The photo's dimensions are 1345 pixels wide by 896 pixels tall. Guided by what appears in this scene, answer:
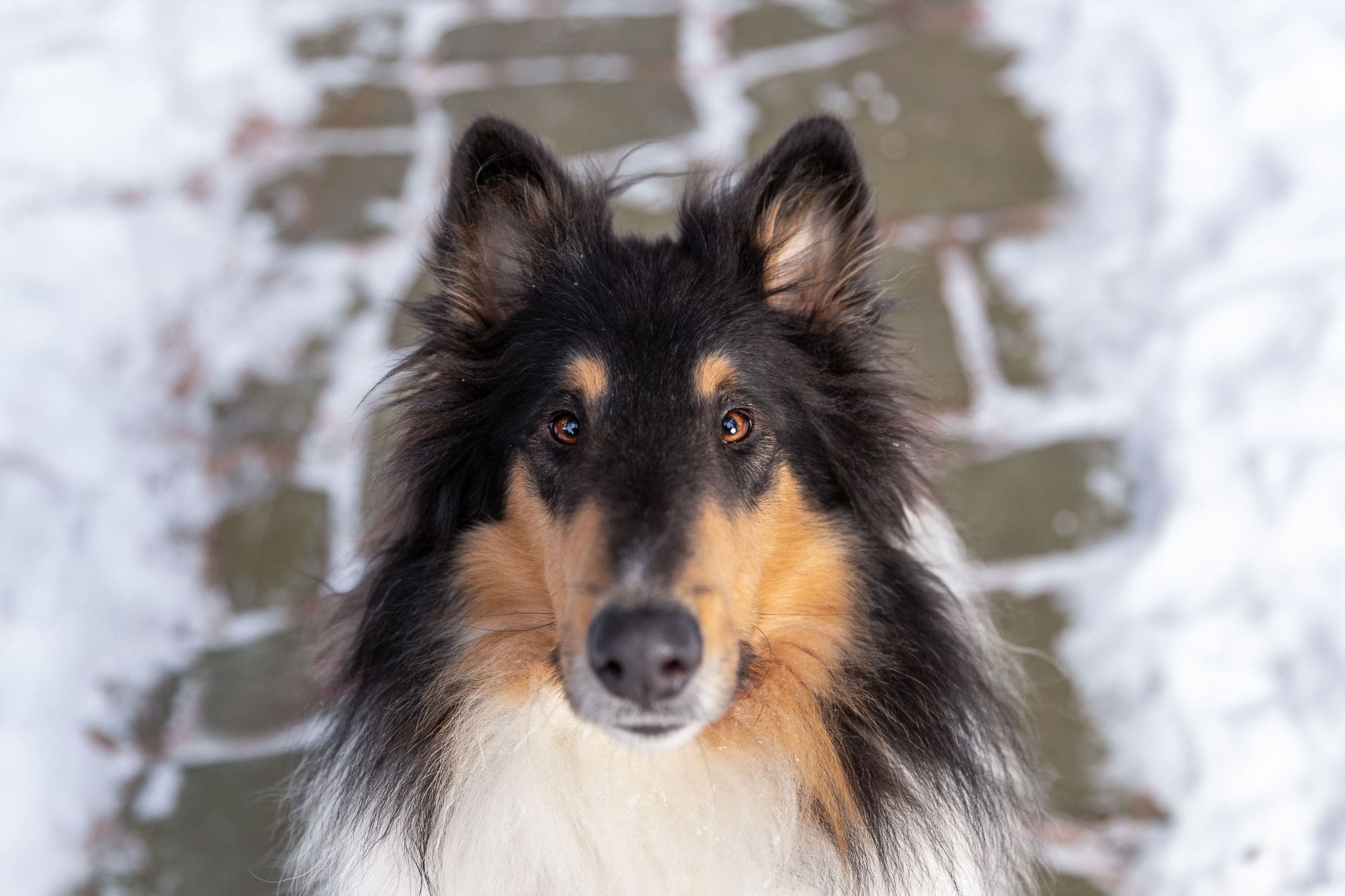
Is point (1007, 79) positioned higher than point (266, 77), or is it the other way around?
point (266, 77)

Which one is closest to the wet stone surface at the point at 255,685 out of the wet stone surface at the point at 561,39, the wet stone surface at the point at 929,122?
the wet stone surface at the point at 929,122

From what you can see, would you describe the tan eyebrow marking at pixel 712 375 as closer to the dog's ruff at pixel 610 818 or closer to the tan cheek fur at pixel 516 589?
the tan cheek fur at pixel 516 589

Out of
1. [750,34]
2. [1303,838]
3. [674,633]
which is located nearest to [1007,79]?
[750,34]

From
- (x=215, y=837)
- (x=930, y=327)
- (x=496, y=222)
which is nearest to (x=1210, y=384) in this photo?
(x=930, y=327)

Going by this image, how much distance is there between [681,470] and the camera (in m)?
2.08

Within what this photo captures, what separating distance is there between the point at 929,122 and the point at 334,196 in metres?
2.55

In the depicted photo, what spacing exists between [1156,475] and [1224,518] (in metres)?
0.28

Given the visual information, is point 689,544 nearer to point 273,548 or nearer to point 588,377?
point 588,377

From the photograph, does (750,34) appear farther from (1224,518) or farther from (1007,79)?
(1224,518)

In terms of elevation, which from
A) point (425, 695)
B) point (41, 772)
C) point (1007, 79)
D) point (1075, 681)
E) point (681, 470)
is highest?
point (1007, 79)

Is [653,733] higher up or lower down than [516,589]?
lower down

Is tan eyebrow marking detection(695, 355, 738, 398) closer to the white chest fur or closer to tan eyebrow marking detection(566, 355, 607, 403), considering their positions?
tan eyebrow marking detection(566, 355, 607, 403)

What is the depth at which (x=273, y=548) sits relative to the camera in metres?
3.63

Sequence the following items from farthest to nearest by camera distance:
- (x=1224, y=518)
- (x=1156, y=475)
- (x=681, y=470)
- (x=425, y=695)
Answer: (x=1156, y=475), (x=1224, y=518), (x=425, y=695), (x=681, y=470)
